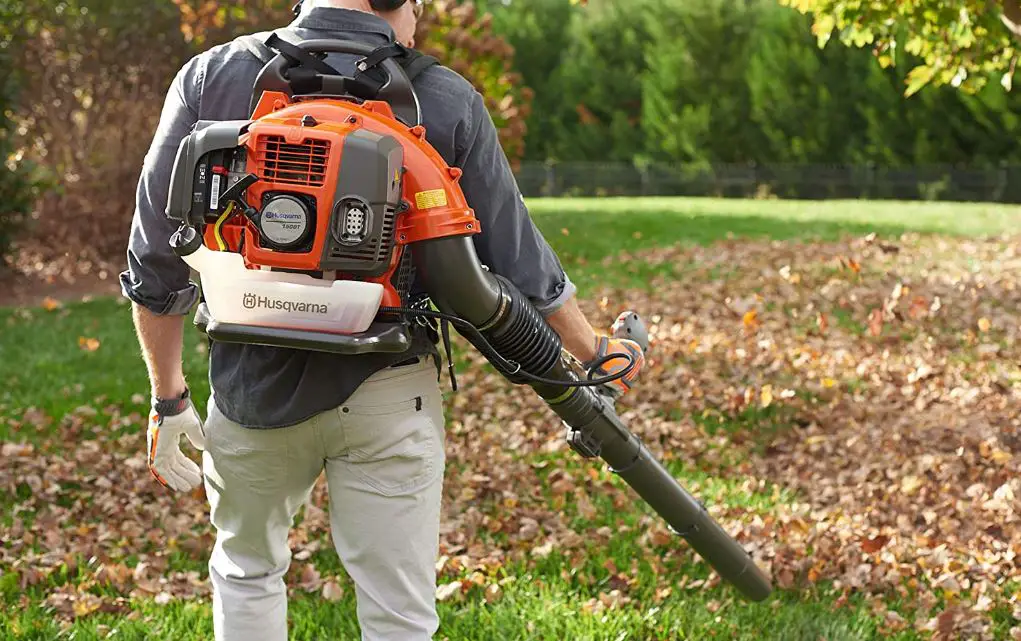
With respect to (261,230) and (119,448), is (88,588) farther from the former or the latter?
(261,230)

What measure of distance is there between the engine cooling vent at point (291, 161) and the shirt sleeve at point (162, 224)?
305 millimetres

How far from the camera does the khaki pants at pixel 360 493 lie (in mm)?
2592

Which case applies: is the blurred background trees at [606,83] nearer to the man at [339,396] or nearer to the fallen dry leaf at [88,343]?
the fallen dry leaf at [88,343]

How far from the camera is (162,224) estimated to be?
8.50ft

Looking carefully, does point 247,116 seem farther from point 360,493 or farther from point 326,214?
point 360,493

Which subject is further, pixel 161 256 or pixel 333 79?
pixel 161 256

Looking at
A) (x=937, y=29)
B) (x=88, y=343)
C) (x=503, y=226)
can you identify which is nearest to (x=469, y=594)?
(x=503, y=226)

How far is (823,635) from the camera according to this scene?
13.3ft

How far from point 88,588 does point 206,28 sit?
Answer: 10.2 metres

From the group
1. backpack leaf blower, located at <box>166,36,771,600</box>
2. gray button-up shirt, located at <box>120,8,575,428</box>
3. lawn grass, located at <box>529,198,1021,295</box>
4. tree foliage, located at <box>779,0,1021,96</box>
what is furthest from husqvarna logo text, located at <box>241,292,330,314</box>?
lawn grass, located at <box>529,198,1021,295</box>

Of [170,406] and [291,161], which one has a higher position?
[291,161]

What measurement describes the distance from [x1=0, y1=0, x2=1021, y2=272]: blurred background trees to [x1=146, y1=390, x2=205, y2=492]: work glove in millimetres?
5523

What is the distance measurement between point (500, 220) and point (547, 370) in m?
0.43

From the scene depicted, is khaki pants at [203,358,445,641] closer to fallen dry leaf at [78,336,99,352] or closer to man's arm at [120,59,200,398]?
man's arm at [120,59,200,398]
